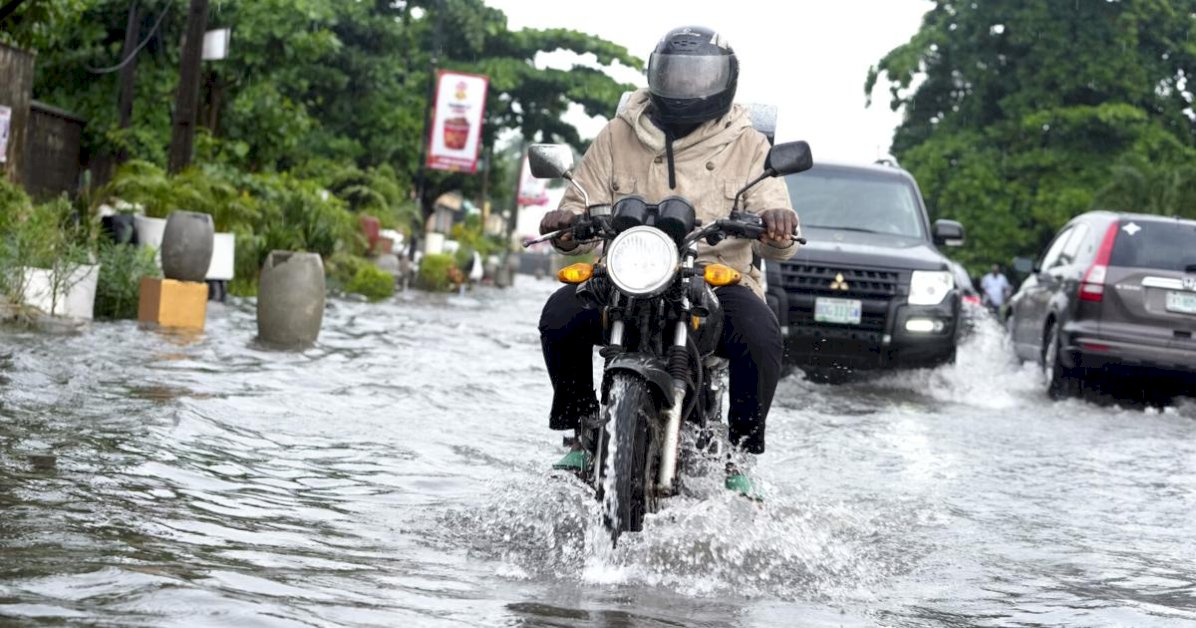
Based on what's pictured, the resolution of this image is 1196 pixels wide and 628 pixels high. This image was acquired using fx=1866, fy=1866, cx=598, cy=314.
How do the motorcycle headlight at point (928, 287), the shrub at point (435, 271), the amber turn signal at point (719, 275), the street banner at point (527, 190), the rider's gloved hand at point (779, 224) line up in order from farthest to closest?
the street banner at point (527, 190)
the shrub at point (435, 271)
the motorcycle headlight at point (928, 287)
the rider's gloved hand at point (779, 224)
the amber turn signal at point (719, 275)

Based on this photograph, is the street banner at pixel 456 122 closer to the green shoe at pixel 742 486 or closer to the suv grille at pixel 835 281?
the suv grille at pixel 835 281

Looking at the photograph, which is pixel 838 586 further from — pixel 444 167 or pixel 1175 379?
pixel 444 167

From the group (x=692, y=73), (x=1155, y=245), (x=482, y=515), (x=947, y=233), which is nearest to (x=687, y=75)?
(x=692, y=73)

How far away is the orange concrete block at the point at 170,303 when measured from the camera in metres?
15.7

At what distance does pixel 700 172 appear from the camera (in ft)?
22.6

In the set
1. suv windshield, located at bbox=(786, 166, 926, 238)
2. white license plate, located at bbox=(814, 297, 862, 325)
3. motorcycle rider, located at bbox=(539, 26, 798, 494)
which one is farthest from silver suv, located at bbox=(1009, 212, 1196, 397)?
motorcycle rider, located at bbox=(539, 26, 798, 494)

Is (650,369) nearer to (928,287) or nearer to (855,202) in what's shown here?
(928,287)

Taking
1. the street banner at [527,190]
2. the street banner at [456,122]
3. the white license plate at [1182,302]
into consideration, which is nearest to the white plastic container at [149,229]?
the white license plate at [1182,302]

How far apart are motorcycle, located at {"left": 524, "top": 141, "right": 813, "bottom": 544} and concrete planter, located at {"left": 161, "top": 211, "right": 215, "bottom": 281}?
992 centimetres

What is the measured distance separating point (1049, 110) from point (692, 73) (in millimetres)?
46152

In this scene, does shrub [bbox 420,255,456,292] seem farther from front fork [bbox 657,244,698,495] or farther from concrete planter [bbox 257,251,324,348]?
front fork [bbox 657,244,698,495]

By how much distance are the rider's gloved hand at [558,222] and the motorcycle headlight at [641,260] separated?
22.8 inches

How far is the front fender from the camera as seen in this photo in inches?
225

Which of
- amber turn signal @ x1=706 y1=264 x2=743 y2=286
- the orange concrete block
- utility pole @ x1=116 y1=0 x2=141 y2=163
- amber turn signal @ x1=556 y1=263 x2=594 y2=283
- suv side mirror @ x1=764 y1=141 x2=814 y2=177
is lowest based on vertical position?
→ the orange concrete block
